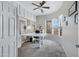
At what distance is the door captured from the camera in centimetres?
226

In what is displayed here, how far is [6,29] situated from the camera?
2434mm

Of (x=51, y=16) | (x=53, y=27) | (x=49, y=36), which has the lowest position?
(x=49, y=36)

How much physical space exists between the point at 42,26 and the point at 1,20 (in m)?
8.25

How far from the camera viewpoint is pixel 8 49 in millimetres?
2580

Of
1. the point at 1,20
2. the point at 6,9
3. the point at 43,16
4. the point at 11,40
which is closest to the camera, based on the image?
the point at 1,20

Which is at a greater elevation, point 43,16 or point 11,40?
point 43,16

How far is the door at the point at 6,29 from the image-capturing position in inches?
88.8

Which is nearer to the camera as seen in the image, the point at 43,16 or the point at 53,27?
the point at 53,27

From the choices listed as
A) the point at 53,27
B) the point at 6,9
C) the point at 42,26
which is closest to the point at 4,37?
the point at 6,9

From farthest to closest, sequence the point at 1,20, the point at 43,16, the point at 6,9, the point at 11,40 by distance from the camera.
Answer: the point at 43,16
the point at 11,40
the point at 6,9
the point at 1,20

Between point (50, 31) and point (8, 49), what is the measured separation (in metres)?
7.22

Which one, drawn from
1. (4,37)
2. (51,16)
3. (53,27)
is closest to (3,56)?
(4,37)

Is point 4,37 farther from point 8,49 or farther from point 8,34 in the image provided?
point 8,49

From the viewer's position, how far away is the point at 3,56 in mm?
2342
